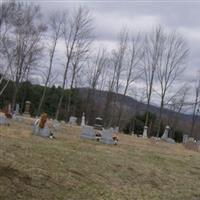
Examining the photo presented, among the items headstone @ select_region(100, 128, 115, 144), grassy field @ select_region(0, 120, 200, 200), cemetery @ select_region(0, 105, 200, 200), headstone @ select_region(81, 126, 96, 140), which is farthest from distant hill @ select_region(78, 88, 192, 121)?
grassy field @ select_region(0, 120, 200, 200)

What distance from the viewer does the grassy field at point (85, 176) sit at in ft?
38.5

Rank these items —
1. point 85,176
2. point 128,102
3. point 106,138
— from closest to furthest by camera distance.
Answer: point 85,176 < point 106,138 < point 128,102

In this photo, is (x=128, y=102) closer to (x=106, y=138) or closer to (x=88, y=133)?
(x=88, y=133)

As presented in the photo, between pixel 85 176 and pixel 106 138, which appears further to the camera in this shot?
pixel 106 138

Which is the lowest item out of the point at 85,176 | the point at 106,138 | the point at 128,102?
the point at 85,176

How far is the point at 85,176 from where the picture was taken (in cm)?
1466

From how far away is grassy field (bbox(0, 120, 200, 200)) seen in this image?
38.5ft

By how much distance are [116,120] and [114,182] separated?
53392 millimetres

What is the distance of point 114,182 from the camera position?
50.3ft

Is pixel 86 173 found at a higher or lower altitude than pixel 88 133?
lower

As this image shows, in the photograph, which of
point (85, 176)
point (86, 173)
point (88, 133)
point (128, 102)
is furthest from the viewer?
point (128, 102)

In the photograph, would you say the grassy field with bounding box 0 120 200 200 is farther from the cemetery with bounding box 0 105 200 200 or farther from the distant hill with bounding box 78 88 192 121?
the distant hill with bounding box 78 88 192 121

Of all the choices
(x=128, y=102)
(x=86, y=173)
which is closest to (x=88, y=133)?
(x=86, y=173)

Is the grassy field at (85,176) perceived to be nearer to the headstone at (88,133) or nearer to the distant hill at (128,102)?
the headstone at (88,133)
